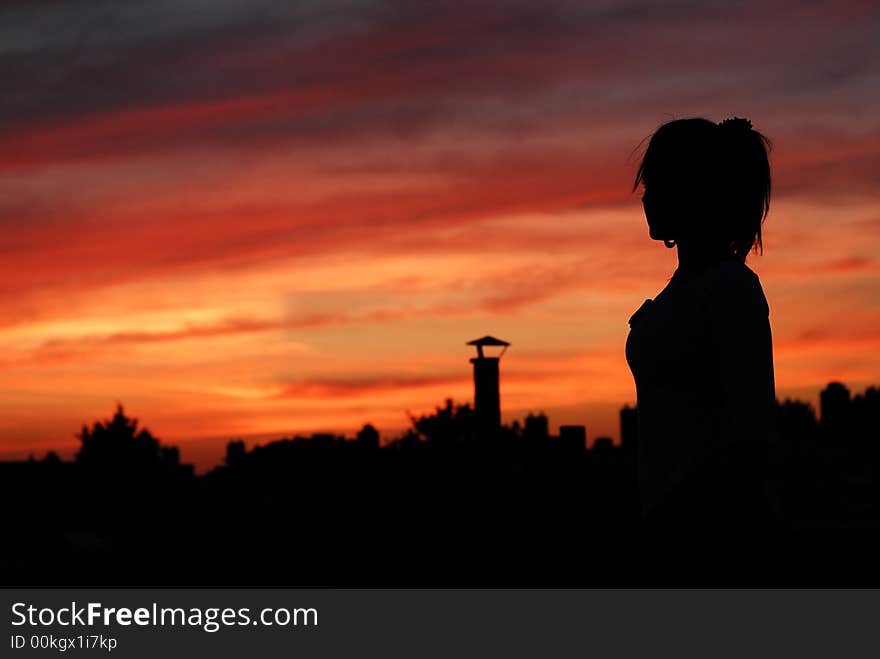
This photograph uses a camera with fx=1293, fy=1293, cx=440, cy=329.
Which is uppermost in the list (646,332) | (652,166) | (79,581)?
(652,166)

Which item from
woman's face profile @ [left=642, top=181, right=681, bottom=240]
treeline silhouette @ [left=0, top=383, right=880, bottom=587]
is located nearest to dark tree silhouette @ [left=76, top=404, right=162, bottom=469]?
treeline silhouette @ [left=0, top=383, right=880, bottom=587]

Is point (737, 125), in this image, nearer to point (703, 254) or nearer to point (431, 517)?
point (703, 254)

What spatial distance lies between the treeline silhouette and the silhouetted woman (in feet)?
0.26

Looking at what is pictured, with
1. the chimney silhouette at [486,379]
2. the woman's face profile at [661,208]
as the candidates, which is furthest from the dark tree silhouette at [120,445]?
the woman's face profile at [661,208]

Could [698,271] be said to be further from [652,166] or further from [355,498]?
[355,498]

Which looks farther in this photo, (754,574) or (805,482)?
(805,482)

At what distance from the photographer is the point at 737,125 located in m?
2.60

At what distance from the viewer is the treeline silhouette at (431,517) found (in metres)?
4.50

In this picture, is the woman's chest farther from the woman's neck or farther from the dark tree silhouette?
the dark tree silhouette

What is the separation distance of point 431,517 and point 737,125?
7.96m
